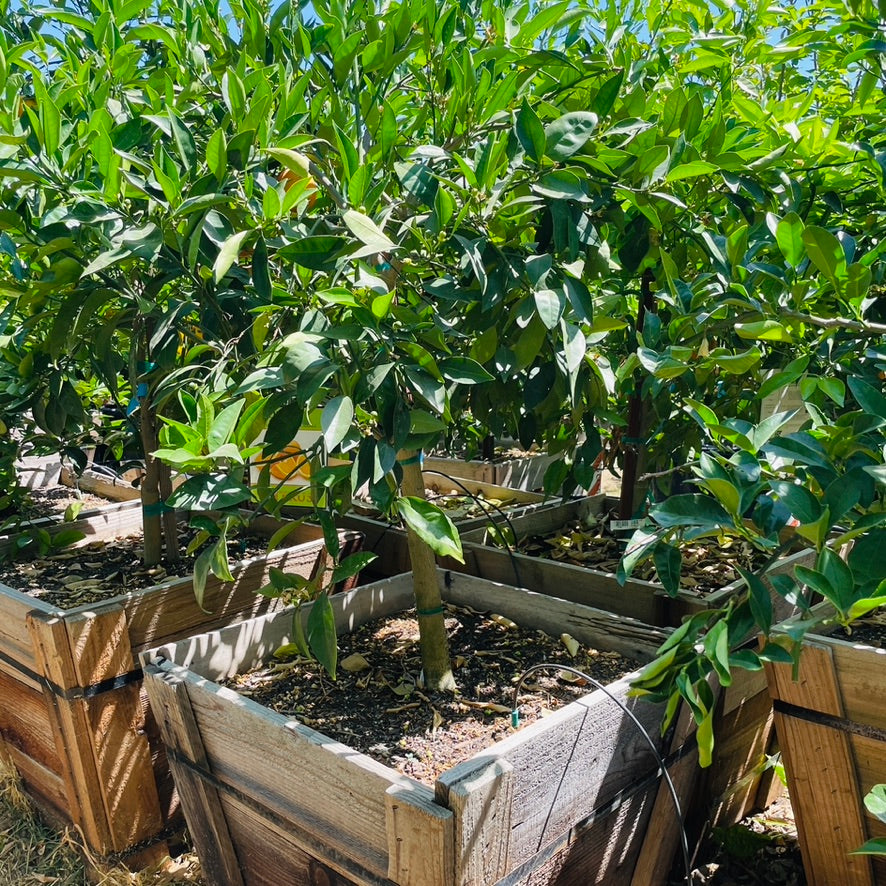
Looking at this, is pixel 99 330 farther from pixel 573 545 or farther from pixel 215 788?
pixel 573 545

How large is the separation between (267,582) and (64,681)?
478 millimetres

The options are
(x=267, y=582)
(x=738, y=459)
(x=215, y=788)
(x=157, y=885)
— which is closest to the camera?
(x=738, y=459)

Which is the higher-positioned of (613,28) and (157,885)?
(613,28)

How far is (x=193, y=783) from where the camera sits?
147 cm

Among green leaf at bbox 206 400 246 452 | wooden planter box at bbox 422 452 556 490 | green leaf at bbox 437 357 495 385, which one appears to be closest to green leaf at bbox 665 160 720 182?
green leaf at bbox 437 357 495 385

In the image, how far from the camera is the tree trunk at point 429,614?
1.51 meters

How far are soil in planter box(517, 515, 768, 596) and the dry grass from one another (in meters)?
1.08

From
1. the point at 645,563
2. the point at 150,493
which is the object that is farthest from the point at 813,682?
the point at 150,493

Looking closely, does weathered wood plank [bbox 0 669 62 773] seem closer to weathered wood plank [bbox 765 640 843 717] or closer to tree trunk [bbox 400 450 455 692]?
tree trunk [bbox 400 450 455 692]

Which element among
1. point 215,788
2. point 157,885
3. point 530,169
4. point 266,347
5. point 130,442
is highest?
point 530,169

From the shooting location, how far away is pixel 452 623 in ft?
5.95

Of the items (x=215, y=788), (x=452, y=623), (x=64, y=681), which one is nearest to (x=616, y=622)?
(x=452, y=623)

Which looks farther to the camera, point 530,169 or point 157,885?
point 157,885

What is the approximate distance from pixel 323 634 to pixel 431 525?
32 cm
